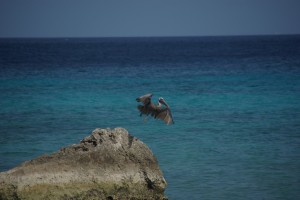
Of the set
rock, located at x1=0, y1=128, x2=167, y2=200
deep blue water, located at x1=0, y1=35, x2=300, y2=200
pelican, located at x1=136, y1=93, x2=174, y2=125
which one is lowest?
deep blue water, located at x1=0, y1=35, x2=300, y2=200

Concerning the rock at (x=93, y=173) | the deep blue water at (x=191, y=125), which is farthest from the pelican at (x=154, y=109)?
the deep blue water at (x=191, y=125)

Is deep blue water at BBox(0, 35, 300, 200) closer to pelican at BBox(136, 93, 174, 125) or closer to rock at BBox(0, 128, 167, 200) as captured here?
pelican at BBox(136, 93, 174, 125)

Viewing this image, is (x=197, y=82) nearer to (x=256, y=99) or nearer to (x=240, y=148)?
(x=256, y=99)

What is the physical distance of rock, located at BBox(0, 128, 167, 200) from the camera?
1048 cm

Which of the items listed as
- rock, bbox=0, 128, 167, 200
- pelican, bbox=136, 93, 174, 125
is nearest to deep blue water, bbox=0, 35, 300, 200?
pelican, bbox=136, 93, 174, 125

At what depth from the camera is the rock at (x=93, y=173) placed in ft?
34.4

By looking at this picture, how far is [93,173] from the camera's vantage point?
10695 millimetres

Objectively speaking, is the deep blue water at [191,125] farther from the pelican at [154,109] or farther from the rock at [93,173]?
the rock at [93,173]

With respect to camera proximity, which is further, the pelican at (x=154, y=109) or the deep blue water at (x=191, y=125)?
the deep blue water at (x=191, y=125)


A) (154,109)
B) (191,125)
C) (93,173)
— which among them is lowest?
(191,125)

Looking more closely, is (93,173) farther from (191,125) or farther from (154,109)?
(191,125)

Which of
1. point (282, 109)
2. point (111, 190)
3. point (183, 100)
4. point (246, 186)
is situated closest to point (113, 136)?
point (111, 190)

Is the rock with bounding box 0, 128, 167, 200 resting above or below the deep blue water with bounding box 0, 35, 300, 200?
above

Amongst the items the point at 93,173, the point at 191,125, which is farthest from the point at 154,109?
the point at 191,125
